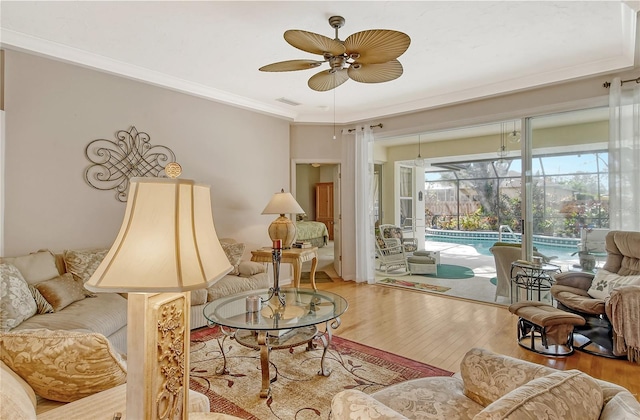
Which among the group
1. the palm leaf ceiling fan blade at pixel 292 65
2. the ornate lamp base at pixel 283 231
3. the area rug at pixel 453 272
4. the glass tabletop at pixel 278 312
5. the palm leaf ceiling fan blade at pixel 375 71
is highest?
the palm leaf ceiling fan blade at pixel 292 65

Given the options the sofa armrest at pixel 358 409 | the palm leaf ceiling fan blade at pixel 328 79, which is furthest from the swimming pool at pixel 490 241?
the sofa armrest at pixel 358 409

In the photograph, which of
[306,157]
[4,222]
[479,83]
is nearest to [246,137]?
[306,157]

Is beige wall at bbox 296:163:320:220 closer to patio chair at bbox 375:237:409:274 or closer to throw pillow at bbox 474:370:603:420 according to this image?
patio chair at bbox 375:237:409:274

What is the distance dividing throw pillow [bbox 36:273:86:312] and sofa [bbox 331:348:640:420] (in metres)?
2.55

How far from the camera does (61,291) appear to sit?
266 cm

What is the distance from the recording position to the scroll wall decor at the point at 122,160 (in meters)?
3.53

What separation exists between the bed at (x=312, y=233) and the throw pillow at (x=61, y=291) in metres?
5.84

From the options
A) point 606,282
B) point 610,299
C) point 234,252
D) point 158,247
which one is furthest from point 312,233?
point 158,247

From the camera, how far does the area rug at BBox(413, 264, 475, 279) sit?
5.87 meters

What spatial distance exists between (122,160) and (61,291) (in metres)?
1.60

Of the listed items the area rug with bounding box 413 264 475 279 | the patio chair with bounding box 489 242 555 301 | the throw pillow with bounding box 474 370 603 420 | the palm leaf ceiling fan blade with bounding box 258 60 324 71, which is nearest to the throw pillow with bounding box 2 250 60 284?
the palm leaf ceiling fan blade with bounding box 258 60 324 71

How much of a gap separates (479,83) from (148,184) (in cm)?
440

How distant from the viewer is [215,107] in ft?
15.0

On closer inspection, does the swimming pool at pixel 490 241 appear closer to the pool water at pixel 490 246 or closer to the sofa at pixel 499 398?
the pool water at pixel 490 246
